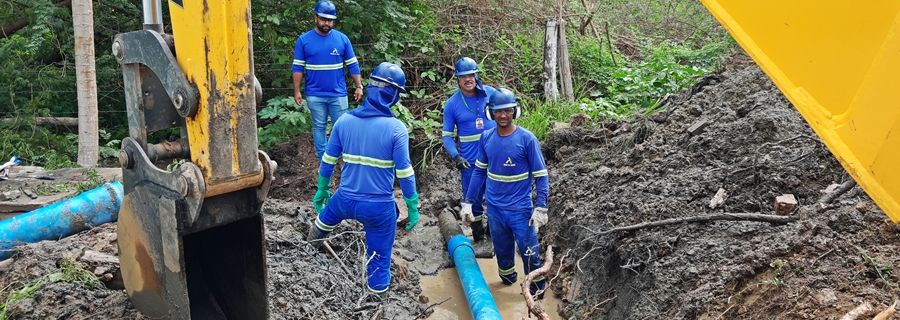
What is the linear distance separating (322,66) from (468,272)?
326 cm

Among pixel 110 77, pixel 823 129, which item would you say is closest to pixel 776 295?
pixel 823 129

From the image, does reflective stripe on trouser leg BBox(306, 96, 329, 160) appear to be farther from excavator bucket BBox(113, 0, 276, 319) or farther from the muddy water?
excavator bucket BBox(113, 0, 276, 319)

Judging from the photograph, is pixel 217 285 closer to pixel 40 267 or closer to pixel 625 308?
pixel 40 267

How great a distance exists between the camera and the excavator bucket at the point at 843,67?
1.57 meters

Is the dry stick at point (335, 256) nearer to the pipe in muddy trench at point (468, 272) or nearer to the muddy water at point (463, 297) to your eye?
the muddy water at point (463, 297)

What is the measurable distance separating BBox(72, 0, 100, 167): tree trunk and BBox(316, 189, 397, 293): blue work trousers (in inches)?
144

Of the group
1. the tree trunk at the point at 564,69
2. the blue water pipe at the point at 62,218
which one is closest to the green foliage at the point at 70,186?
the blue water pipe at the point at 62,218

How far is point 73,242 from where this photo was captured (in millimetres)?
5129

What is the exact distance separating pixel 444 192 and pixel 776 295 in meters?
4.98

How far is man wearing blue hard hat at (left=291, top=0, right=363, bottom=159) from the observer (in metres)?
8.11

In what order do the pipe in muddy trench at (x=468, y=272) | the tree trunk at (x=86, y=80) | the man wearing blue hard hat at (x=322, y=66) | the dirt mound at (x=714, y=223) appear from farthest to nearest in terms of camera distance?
the man wearing blue hard hat at (x=322, y=66)
the tree trunk at (x=86, y=80)
the pipe in muddy trench at (x=468, y=272)
the dirt mound at (x=714, y=223)

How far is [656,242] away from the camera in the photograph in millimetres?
5512

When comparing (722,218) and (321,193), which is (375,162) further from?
(722,218)

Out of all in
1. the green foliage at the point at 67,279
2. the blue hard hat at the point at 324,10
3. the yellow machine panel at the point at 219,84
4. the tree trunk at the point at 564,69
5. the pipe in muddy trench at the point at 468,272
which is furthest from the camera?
the tree trunk at the point at 564,69
